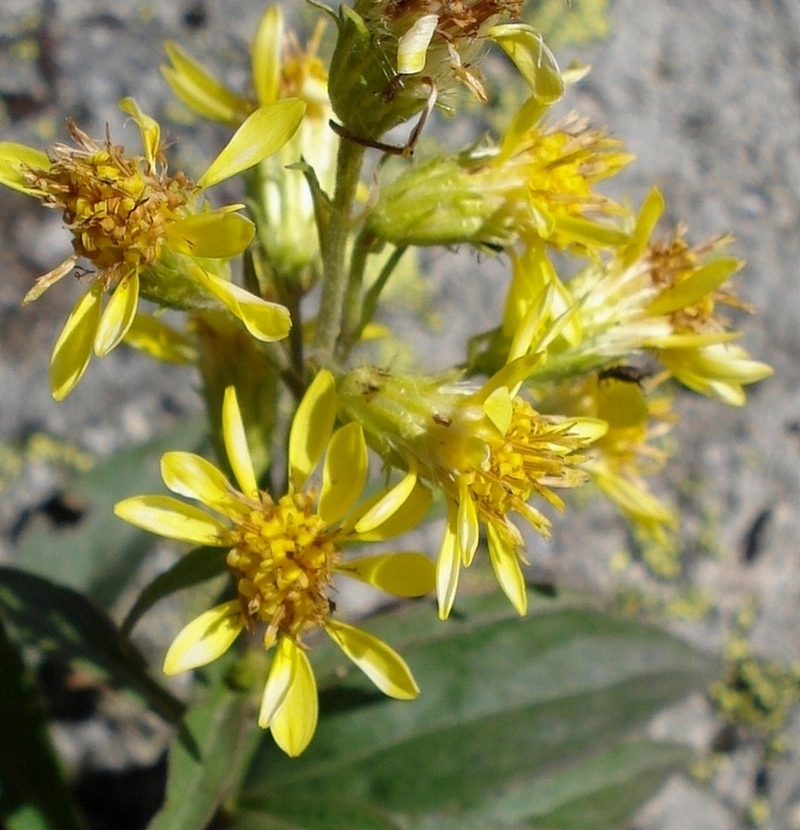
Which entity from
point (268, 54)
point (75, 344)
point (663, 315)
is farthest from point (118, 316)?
point (663, 315)

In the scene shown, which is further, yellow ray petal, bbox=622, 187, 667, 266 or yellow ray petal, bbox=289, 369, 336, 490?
yellow ray petal, bbox=622, 187, 667, 266

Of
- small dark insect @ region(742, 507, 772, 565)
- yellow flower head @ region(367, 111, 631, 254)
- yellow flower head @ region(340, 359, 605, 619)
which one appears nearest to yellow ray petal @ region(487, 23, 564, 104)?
yellow flower head @ region(367, 111, 631, 254)

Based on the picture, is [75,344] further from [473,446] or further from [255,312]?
[473,446]

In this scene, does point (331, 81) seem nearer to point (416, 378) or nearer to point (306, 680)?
point (416, 378)

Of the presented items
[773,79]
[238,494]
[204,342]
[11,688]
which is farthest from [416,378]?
[773,79]

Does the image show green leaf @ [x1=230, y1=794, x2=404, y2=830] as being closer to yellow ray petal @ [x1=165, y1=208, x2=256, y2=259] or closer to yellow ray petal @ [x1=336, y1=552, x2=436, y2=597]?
yellow ray petal @ [x1=336, y1=552, x2=436, y2=597]
